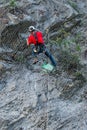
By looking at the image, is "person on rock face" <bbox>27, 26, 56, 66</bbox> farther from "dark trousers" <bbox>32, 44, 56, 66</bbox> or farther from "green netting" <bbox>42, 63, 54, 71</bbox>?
"green netting" <bbox>42, 63, 54, 71</bbox>

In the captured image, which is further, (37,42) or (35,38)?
(37,42)

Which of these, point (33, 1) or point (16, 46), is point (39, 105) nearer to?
point (16, 46)

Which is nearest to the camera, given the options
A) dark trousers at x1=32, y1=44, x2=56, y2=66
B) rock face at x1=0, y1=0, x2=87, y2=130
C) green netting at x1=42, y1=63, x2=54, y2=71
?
rock face at x1=0, y1=0, x2=87, y2=130

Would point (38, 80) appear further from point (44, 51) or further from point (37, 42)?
point (37, 42)

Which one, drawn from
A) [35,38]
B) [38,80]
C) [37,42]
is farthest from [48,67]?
[35,38]

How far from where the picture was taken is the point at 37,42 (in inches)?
490

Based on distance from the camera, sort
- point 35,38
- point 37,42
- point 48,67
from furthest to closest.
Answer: point 48,67 < point 37,42 < point 35,38

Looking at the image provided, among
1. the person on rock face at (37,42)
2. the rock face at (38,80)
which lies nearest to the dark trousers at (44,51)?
the person on rock face at (37,42)

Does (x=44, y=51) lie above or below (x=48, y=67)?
above

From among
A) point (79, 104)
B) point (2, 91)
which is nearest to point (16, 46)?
point (2, 91)

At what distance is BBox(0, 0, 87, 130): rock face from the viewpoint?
11250 mm

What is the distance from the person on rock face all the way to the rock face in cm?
69

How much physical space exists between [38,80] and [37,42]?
1383 mm

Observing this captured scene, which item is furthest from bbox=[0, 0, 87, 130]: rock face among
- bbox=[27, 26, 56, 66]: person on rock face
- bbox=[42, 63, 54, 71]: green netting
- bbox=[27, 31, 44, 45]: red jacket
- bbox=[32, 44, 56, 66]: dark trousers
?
bbox=[27, 31, 44, 45]: red jacket
